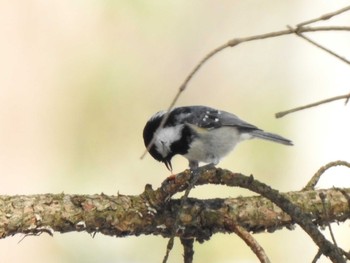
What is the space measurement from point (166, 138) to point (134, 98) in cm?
113

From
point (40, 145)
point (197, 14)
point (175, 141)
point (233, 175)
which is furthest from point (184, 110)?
point (197, 14)

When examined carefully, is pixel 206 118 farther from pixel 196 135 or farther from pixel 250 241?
pixel 250 241

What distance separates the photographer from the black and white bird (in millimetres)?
2299

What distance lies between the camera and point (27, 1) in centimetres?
351

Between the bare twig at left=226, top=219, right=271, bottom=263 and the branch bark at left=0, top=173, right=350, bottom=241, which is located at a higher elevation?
the branch bark at left=0, top=173, right=350, bottom=241

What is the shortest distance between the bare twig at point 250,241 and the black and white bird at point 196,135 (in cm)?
70

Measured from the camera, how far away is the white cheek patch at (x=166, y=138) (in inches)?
89.4

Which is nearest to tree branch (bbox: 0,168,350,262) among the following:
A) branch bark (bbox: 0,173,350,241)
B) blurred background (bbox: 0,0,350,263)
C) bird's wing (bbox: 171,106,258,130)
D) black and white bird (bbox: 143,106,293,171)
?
branch bark (bbox: 0,173,350,241)

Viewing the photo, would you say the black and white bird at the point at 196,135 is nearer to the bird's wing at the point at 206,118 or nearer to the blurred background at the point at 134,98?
the bird's wing at the point at 206,118

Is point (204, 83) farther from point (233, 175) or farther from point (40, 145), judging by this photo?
point (233, 175)

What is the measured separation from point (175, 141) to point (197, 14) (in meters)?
1.56

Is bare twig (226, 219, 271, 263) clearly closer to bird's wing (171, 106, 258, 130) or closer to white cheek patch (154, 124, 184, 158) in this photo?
white cheek patch (154, 124, 184, 158)

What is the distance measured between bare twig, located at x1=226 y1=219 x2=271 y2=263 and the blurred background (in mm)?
1549

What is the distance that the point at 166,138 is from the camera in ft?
7.54
